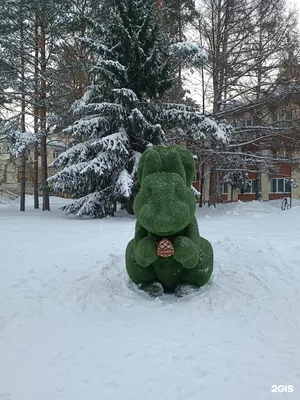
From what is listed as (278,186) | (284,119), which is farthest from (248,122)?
(278,186)

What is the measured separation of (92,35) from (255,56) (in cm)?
758

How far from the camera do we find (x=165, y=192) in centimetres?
449

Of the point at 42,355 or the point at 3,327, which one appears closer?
the point at 42,355

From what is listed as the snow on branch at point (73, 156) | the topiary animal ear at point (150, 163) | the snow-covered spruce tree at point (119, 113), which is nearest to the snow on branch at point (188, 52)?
the snow-covered spruce tree at point (119, 113)

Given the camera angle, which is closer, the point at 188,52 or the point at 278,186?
the point at 188,52

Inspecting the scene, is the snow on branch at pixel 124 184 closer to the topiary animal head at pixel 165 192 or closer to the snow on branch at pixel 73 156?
the snow on branch at pixel 73 156

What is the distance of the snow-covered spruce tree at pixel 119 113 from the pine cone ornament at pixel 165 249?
7.88 metres

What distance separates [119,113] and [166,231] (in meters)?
9.48

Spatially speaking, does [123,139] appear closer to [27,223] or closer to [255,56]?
[27,223]

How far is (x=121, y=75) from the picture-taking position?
44.1 feet

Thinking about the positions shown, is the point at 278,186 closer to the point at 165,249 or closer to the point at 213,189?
the point at 213,189

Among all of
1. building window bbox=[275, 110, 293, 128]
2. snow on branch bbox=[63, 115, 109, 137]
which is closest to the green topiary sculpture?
snow on branch bbox=[63, 115, 109, 137]

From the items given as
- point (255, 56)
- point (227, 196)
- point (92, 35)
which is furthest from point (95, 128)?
point (227, 196)

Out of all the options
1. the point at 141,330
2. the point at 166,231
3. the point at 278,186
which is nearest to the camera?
the point at 141,330
